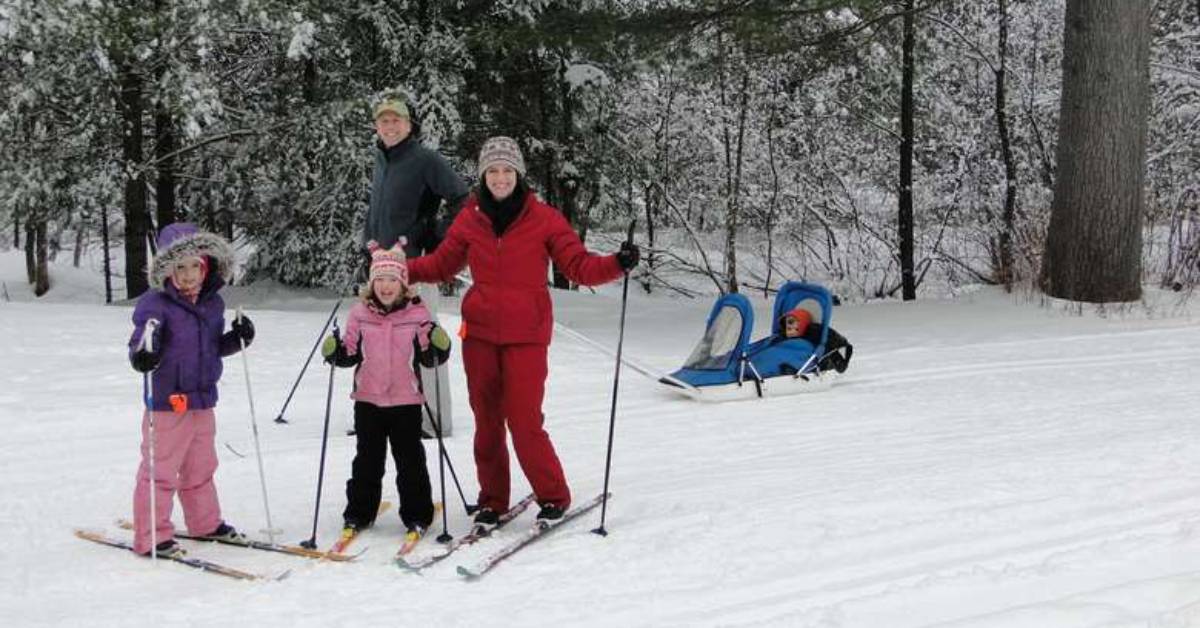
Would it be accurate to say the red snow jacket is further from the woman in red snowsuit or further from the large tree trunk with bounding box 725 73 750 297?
the large tree trunk with bounding box 725 73 750 297

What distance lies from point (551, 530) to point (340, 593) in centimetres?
98

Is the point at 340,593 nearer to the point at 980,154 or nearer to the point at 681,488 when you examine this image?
the point at 681,488

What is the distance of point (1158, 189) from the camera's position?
54.3 ft

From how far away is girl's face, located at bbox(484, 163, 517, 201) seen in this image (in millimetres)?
4391

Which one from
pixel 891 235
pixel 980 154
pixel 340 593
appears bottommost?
pixel 340 593

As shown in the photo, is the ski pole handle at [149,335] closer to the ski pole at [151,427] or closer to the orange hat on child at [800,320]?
the ski pole at [151,427]

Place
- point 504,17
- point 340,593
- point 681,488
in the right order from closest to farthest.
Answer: point 340,593 < point 681,488 < point 504,17

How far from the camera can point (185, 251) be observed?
4.25 meters

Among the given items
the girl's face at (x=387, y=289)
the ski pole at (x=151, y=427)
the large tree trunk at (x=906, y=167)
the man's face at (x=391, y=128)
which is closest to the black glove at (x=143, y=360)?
the ski pole at (x=151, y=427)

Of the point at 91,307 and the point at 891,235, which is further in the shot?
the point at 891,235

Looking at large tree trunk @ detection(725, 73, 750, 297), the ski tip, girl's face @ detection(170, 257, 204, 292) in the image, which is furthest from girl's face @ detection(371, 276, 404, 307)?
large tree trunk @ detection(725, 73, 750, 297)

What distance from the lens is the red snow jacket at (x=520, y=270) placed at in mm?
4391

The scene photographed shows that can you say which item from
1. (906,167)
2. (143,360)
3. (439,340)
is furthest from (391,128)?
(906,167)

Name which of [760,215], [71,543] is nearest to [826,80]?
[760,215]
